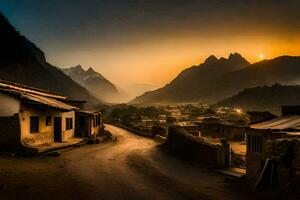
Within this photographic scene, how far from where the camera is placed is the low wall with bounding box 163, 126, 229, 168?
985 inches

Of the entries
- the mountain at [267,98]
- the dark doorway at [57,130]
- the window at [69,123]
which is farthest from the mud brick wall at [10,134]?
the mountain at [267,98]

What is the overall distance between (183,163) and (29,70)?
105 meters

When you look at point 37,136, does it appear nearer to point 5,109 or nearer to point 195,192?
point 5,109

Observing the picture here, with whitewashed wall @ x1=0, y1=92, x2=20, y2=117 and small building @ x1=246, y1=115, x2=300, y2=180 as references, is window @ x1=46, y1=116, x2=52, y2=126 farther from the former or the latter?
small building @ x1=246, y1=115, x2=300, y2=180

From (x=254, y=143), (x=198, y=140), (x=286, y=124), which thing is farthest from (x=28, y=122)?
(x=286, y=124)

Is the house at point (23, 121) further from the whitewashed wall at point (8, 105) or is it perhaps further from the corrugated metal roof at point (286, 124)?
the corrugated metal roof at point (286, 124)

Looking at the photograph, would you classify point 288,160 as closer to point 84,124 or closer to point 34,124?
point 34,124

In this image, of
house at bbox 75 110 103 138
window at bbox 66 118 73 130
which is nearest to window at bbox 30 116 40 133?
window at bbox 66 118 73 130

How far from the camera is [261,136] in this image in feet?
61.1

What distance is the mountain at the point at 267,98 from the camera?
179988mm

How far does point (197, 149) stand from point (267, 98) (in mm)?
167036

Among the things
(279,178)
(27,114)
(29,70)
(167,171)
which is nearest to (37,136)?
(27,114)

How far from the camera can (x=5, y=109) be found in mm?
26484

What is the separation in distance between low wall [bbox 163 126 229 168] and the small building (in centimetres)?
514
